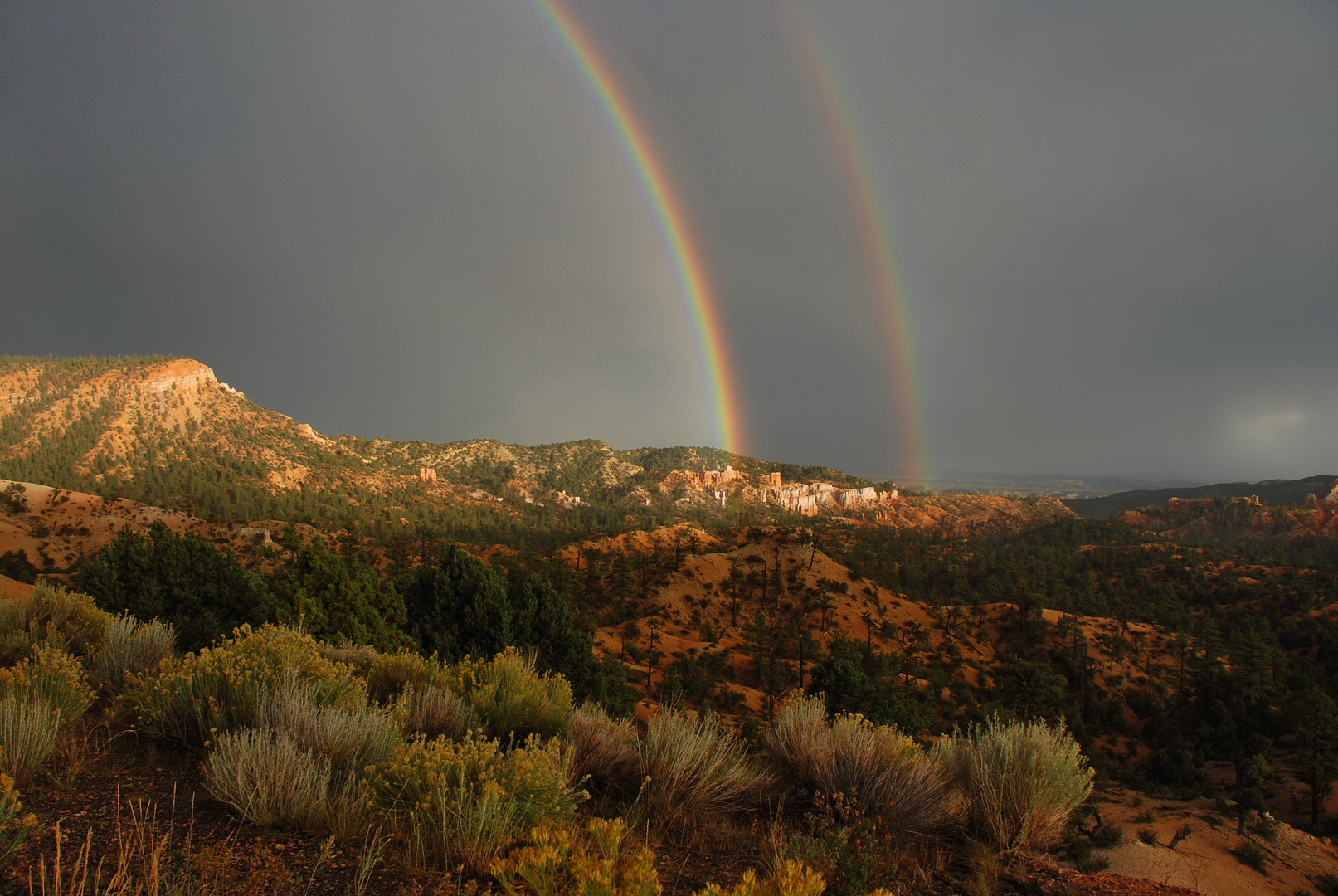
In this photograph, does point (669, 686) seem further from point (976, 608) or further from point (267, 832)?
point (976, 608)

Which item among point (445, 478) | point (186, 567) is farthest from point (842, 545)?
point (445, 478)

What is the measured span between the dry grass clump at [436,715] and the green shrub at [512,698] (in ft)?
0.43

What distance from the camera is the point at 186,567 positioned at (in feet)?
52.0

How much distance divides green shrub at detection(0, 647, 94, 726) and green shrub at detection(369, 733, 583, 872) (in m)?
3.03

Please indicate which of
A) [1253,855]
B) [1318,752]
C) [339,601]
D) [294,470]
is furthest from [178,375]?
[1318,752]

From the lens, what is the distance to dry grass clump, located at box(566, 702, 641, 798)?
537 cm

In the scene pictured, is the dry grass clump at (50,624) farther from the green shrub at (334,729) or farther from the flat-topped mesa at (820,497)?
the flat-topped mesa at (820,497)

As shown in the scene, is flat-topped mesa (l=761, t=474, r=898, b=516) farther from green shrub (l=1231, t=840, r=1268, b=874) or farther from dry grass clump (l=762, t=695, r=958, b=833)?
dry grass clump (l=762, t=695, r=958, b=833)

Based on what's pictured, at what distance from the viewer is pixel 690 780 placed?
5137mm

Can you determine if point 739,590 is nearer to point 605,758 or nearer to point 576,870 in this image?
point 605,758

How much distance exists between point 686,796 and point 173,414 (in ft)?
541

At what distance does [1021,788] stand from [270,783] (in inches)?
229

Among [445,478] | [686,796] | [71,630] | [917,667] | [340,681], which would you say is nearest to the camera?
[686,796]

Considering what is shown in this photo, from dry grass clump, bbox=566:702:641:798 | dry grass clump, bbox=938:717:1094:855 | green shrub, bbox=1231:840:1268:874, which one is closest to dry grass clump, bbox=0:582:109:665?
dry grass clump, bbox=566:702:641:798
